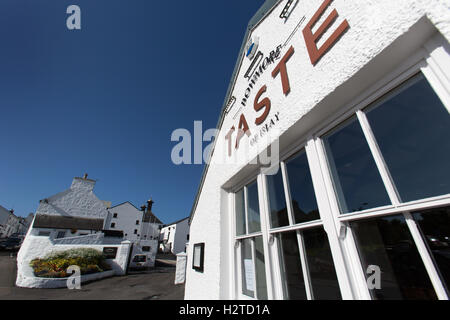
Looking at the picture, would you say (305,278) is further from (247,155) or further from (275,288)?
(247,155)

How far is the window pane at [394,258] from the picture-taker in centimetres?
89

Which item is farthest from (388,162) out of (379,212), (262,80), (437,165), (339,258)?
(262,80)

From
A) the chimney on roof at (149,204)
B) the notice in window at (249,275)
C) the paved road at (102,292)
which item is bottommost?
the paved road at (102,292)

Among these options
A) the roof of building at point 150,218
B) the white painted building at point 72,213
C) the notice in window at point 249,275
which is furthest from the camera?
the roof of building at point 150,218

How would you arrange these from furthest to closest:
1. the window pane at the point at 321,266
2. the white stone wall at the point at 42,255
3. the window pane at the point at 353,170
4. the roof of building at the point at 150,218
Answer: the roof of building at the point at 150,218
the white stone wall at the point at 42,255
the window pane at the point at 321,266
the window pane at the point at 353,170

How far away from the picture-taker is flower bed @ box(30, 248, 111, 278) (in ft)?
32.8

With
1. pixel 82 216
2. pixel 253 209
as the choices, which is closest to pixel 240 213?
pixel 253 209

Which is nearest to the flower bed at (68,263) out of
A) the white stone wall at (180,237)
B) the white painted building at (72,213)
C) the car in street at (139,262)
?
the car in street at (139,262)

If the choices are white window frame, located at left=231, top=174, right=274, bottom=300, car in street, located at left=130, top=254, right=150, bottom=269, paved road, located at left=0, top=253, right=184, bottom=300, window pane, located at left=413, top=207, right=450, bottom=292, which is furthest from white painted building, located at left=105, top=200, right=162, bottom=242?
window pane, located at left=413, top=207, right=450, bottom=292

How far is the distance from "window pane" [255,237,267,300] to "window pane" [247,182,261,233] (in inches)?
6.1

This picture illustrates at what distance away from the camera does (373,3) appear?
117cm

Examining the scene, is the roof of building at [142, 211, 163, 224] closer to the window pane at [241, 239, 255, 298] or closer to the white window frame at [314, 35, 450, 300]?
the window pane at [241, 239, 255, 298]

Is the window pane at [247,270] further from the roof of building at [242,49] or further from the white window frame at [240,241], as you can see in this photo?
the roof of building at [242,49]

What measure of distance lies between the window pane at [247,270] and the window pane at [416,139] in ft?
5.86
